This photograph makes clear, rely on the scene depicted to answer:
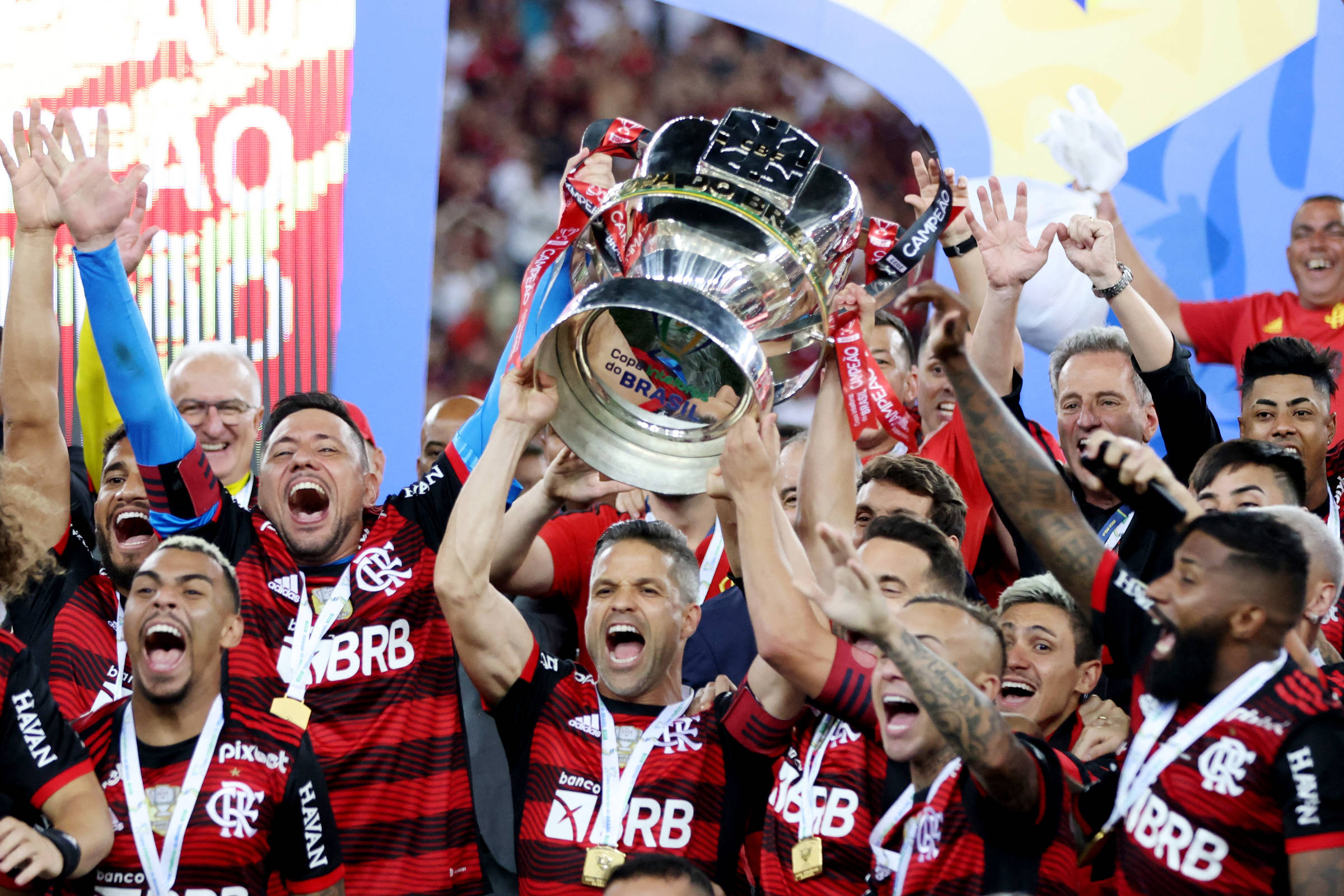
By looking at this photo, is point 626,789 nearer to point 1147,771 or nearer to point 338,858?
point 338,858

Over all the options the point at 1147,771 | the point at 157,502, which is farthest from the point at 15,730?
the point at 1147,771

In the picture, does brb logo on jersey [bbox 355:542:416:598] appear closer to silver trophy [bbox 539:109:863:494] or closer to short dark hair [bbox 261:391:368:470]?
short dark hair [bbox 261:391:368:470]

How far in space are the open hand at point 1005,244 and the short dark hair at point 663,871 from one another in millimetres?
1319

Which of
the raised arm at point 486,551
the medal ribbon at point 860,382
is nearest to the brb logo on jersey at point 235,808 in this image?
the raised arm at point 486,551

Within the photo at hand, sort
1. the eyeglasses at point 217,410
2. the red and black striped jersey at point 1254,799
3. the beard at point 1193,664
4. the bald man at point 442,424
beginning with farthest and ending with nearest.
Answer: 1. the bald man at point 442,424
2. the eyeglasses at point 217,410
3. the beard at point 1193,664
4. the red and black striped jersey at point 1254,799

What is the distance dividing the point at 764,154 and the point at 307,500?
1.42 meters

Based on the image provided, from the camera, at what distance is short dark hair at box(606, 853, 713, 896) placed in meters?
2.32

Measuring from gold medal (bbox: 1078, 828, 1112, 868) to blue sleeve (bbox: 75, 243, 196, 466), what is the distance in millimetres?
1861

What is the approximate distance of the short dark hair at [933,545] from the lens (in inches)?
107

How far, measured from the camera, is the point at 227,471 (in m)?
3.64

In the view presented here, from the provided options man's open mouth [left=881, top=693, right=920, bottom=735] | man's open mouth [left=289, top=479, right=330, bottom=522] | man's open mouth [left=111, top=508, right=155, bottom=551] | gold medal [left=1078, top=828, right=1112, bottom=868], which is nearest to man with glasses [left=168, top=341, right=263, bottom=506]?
man's open mouth [left=111, top=508, right=155, bottom=551]

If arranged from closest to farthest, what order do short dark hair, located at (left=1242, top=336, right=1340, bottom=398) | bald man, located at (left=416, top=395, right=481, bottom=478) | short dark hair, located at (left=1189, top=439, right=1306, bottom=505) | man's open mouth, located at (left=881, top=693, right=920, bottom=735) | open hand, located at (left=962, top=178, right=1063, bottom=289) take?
1. man's open mouth, located at (left=881, top=693, right=920, bottom=735)
2. short dark hair, located at (left=1189, top=439, right=1306, bottom=505)
3. open hand, located at (left=962, top=178, right=1063, bottom=289)
4. short dark hair, located at (left=1242, top=336, right=1340, bottom=398)
5. bald man, located at (left=416, top=395, right=481, bottom=478)

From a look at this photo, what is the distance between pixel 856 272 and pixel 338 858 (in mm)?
3078

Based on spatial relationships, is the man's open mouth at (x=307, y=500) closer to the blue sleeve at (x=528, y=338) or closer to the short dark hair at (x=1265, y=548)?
the blue sleeve at (x=528, y=338)
